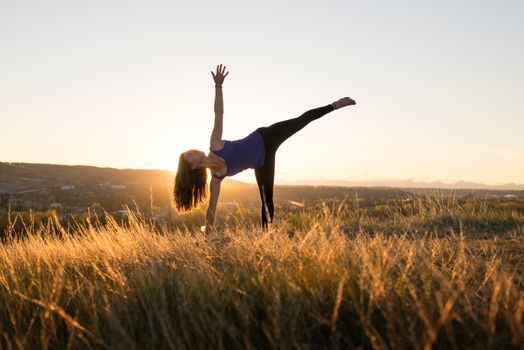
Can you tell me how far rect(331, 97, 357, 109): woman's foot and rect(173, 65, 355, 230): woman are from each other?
0.59 metres

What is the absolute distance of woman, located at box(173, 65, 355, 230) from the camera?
6.81 m

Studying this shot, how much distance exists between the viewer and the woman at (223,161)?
681cm

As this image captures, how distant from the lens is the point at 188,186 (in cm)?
704

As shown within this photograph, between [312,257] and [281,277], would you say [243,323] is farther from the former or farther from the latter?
[312,257]

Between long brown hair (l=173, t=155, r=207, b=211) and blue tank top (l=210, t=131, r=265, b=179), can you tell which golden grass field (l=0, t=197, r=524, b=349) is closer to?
long brown hair (l=173, t=155, r=207, b=211)

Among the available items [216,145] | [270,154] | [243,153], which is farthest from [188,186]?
[270,154]

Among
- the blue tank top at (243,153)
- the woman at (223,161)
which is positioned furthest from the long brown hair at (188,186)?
the blue tank top at (243,153)

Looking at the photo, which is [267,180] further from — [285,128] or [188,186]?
[188,186]

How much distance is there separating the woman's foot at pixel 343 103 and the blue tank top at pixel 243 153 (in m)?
1.57

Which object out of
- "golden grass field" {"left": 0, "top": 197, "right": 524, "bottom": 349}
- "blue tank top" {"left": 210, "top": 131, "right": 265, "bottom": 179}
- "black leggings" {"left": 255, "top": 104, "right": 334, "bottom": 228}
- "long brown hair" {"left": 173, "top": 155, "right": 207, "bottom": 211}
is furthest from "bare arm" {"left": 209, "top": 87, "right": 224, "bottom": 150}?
"golden grass field" {"left": 0, "top": 197, "right": 524, "bottom": 349}

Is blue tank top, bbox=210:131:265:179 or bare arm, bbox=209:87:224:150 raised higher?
bare arm, bbox=209:87:224:150

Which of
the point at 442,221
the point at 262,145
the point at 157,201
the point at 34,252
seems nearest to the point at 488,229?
the point at 442,221

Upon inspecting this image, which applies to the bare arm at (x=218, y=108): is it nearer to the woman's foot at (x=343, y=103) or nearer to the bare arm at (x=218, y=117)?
the bare arm at (x=218, y=117)

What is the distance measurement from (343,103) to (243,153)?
216cm
